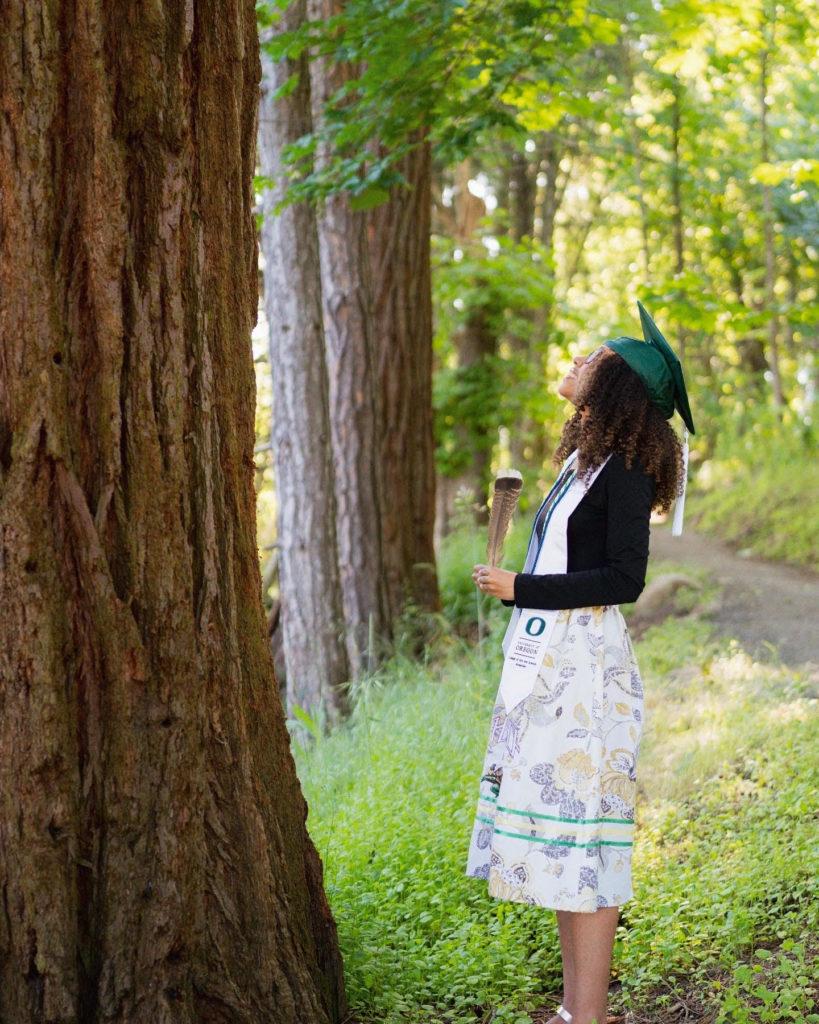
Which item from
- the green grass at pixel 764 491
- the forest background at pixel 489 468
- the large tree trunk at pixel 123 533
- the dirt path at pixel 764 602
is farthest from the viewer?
the green grass at pixel 764 491

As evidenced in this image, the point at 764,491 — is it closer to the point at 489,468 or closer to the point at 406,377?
the point at 489,468

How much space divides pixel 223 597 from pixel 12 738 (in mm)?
622

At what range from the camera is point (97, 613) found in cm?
267

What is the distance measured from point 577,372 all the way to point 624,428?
300 millimetres

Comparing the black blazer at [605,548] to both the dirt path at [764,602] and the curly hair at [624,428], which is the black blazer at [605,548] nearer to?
the curly hair at [624,428]

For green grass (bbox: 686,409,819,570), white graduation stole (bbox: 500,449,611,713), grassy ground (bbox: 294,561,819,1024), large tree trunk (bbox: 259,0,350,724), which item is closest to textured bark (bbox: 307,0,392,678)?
large tree trunk (bbox: 259,0,350,724)

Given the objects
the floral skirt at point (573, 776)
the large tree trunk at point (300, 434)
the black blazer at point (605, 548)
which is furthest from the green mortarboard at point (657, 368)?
the large tree trunk at point (300, 434)

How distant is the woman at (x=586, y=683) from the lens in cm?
320

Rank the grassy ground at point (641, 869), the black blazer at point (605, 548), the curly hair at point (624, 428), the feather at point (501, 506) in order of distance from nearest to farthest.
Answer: the black blazer at point (605, 548)
the curly hair at point (624, 428)
the feather at point (501, 506)
the grassy ground at point (641, 869)

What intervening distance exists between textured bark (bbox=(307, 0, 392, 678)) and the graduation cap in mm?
5348

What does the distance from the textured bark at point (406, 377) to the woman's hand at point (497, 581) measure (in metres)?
5.43

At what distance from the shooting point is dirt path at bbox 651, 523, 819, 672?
24.6 feet

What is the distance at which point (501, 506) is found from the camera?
3436mm

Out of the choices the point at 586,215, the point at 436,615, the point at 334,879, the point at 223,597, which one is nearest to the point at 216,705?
the point at 223,597
